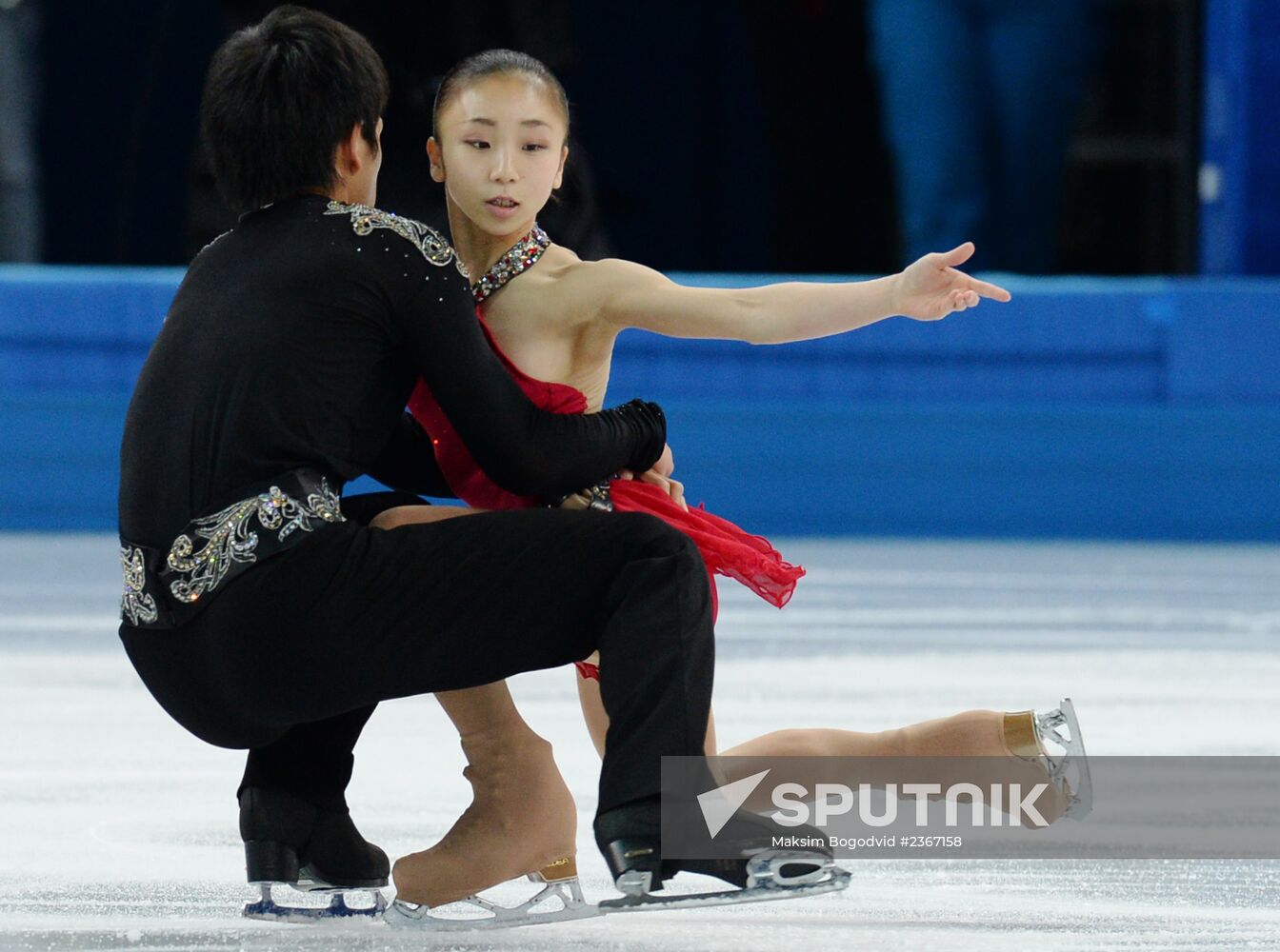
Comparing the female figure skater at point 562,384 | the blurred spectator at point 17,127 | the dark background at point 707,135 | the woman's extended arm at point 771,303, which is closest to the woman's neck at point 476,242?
the female figure skater at point 562,384

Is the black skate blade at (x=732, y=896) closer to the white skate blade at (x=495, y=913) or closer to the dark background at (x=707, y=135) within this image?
the white skate blade at (x=495, y=913)

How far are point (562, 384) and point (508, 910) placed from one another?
46 cm

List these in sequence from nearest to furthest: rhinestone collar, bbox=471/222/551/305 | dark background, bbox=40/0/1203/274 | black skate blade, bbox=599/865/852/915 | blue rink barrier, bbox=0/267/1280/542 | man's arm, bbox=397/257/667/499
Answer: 1. black skate blade, bbox=599/865/852/915
2. man's arm, bbox=397/257/667/499
3. rhinestone collar, bbox=471/222/551/305
4. blue rink barrier, bbox=0/267/1280/542
5. dark background, bbox=40/0/1203/274

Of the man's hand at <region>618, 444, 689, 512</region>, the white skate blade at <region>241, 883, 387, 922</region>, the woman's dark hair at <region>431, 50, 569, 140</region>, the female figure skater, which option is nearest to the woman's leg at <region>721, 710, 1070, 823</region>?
the female figure skater

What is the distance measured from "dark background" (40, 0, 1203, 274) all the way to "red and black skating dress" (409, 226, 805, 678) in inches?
176

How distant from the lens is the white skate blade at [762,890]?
1.66 m

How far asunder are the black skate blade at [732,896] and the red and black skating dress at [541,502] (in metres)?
0.27

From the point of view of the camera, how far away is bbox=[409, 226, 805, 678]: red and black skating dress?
1913 mm

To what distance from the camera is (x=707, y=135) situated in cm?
696

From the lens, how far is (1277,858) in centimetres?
216

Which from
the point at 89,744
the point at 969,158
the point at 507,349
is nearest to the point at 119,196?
the point at 969,158

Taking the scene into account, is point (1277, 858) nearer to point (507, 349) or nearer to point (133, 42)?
point (507, 349)

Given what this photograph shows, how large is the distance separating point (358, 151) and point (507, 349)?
0.23m

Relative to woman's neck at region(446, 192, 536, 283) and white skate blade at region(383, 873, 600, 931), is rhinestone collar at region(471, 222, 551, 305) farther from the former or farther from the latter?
white skate blade at region(383, 873, 600, 931)
